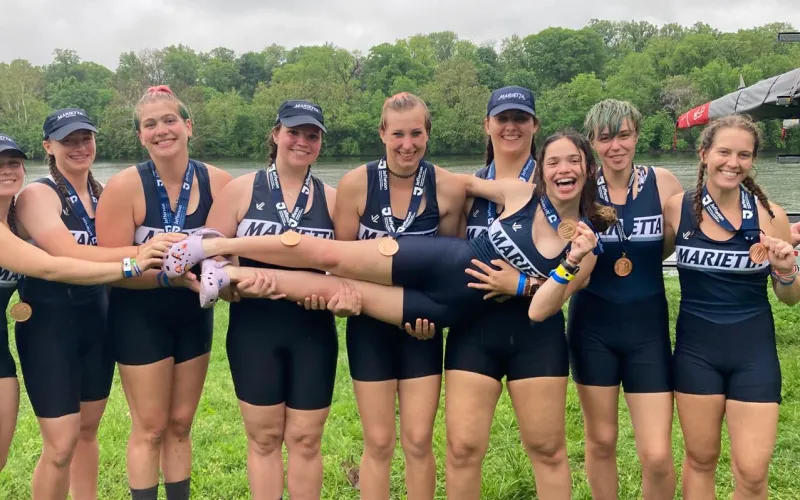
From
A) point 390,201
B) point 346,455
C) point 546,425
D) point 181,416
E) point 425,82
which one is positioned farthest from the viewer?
point 425,82

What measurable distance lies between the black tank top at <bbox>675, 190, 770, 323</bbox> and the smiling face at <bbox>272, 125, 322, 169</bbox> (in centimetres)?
215

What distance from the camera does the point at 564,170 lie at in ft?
11.0

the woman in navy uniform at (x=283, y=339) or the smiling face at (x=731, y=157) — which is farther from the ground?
the smiling face at (x=731, y=157)

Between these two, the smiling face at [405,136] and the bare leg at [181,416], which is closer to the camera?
the smiling face at [405,136]

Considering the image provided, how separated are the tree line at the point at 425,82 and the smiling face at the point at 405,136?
22.8m

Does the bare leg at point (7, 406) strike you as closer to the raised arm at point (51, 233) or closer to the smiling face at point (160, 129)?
the raised arm at point (51, 233)

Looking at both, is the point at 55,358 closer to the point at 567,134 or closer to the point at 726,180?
the point at 567,134

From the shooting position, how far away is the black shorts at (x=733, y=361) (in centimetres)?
332

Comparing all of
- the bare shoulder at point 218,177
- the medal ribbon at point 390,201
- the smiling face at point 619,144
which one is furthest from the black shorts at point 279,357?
the smiling face at point 619,144

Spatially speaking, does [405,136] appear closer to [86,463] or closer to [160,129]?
[160,129]

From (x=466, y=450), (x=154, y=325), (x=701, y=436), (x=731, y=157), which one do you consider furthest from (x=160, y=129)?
(x=701, y=436)

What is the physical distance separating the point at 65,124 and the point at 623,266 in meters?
3.30

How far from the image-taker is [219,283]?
344 centimetres

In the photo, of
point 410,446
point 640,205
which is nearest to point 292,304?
point 410,446
